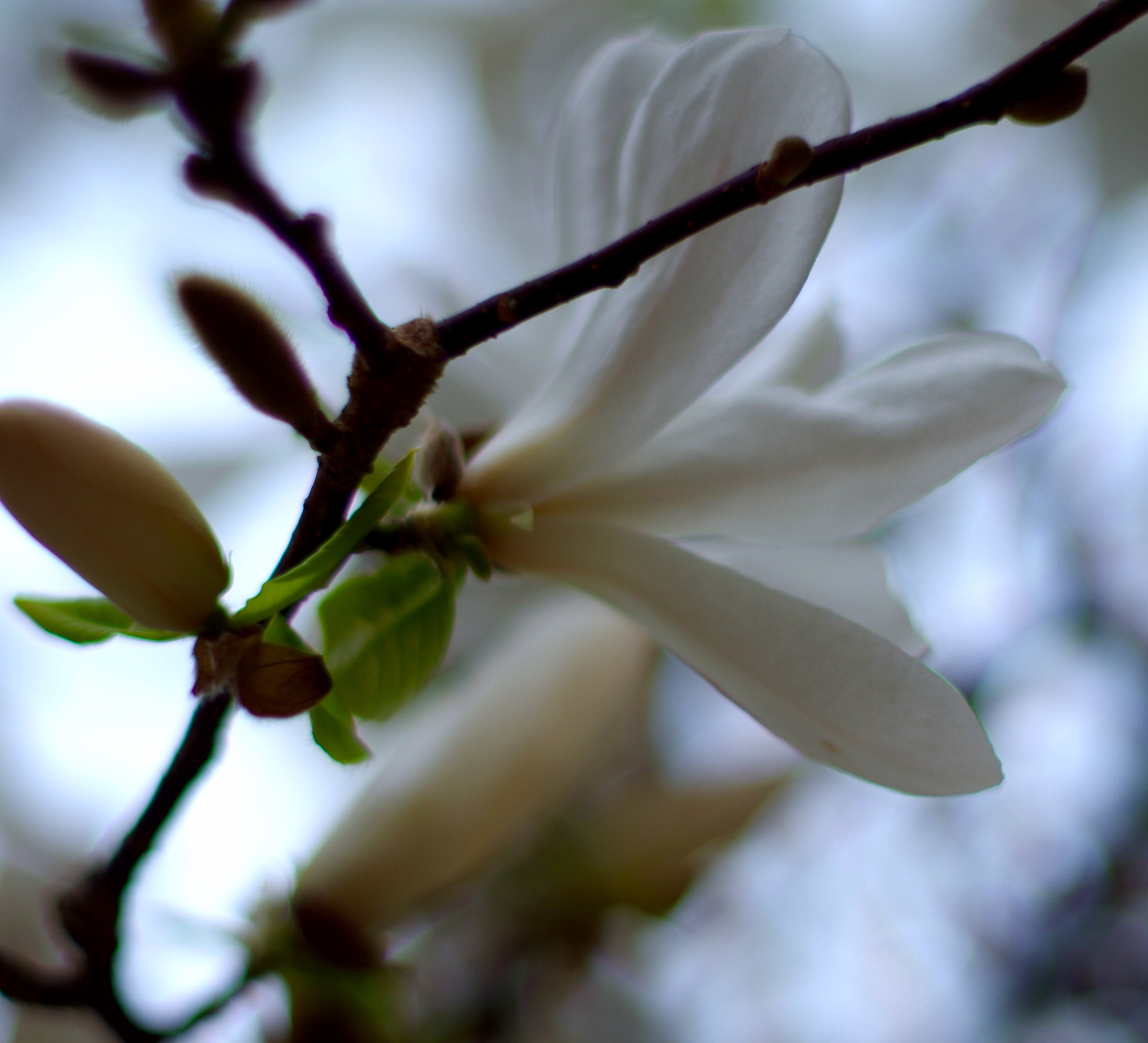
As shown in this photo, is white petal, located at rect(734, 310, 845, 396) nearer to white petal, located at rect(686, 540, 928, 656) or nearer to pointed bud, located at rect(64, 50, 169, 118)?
white petal, located at rect(686, 540, 928, 656)

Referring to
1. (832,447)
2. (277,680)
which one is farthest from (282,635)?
(832,447)

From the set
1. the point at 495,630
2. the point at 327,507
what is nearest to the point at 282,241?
the point at 327,507

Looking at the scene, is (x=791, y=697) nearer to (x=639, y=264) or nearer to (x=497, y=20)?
Answer: (x=639, y=264)

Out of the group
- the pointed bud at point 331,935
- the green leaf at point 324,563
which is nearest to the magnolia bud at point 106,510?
the green leaf at point 324,563

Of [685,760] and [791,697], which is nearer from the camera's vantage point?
[791,697]

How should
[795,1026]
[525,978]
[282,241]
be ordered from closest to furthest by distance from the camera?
[282,241], [525,978], [795,1026]

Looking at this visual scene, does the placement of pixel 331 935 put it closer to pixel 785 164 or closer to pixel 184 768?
pixel 184 768

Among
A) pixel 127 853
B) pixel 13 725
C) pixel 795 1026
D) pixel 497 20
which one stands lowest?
pixel 795 1026

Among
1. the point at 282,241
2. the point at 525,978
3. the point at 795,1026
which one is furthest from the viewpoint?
the point at 795,1026
